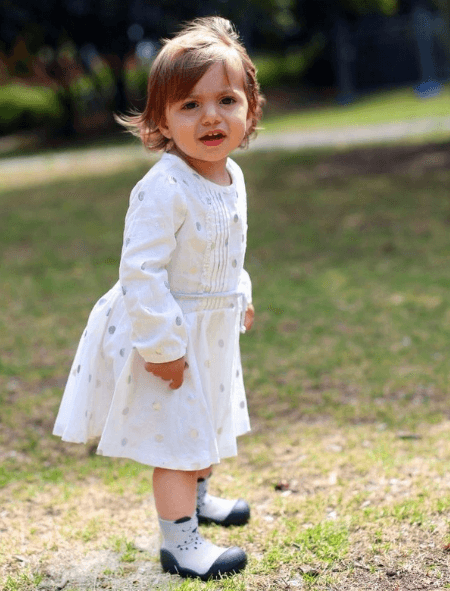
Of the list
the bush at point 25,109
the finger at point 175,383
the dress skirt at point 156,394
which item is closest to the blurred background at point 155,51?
the bush at point 25,109

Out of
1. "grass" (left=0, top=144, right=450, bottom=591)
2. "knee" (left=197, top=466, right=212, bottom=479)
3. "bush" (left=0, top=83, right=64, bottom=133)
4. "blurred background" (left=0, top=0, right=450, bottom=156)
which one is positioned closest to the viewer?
"grass" (left=0, top=144, right=450, bottom=591)

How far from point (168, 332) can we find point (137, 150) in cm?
1020

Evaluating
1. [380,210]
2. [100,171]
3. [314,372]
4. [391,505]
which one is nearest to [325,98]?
[100,171]

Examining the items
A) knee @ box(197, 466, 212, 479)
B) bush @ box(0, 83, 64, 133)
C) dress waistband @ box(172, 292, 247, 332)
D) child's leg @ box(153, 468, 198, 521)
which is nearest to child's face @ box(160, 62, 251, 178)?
dress waistband @ box(172, 292, 247, 332)

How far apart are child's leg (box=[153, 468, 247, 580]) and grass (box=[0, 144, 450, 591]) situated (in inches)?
2.0

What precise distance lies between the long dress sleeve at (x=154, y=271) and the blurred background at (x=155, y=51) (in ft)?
28.3

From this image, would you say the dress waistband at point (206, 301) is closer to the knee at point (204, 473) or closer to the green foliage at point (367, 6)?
the knee at point (204, 473)

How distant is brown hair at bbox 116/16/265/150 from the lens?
2.12 metres

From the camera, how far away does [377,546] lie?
2.35 metres

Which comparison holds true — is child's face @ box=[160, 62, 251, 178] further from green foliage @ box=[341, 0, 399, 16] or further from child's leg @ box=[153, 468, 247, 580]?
green foliage @ box=[341, 0, 399, 16]

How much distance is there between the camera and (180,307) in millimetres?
2197

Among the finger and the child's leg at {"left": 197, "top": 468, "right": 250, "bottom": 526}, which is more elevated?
the finger

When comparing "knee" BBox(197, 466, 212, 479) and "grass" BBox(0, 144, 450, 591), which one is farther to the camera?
"knee" BBox(197, 466, 212, 479)

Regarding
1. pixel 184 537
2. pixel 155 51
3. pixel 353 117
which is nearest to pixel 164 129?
pixel 184 537
